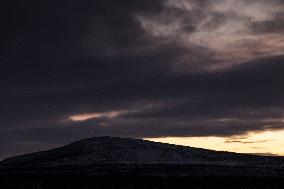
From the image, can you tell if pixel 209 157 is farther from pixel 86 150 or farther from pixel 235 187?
pixel 235 187

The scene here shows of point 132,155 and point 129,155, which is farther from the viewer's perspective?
point 132,155

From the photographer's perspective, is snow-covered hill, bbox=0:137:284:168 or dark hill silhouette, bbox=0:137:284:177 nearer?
dark hill silhouette, bbox=0:137:284:177

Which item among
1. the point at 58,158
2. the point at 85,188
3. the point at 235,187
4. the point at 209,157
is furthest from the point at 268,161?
the point at 85,188

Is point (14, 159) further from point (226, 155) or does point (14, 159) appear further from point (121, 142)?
point (226, 155)

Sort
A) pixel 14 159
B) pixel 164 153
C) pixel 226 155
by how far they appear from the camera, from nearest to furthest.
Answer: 1. pixel 164 153
2. pixel 226 155
3. pixel 14 159

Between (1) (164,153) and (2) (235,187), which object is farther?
(1) (164,153)

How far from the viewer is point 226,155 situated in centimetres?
10781

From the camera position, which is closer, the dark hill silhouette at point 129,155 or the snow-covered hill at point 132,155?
the dark hill silhouette at point 129,155

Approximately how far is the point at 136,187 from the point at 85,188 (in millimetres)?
4282

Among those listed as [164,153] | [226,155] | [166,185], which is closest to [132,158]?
[164,153]

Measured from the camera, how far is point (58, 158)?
3935 inches

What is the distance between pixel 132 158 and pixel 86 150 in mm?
13504

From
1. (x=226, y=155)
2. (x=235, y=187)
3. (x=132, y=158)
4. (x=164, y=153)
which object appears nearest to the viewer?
(x=235, y=187)

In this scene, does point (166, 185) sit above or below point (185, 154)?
below
